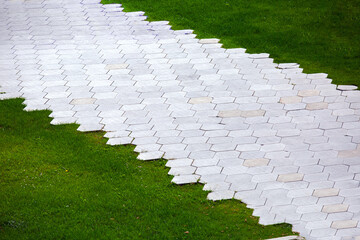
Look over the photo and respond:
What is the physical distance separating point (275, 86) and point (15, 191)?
5804 millimetres

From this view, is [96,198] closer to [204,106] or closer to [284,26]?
[204,106]

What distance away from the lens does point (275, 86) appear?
11555 mm

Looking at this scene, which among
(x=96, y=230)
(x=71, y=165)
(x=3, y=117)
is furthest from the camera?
(x=3, y=117)

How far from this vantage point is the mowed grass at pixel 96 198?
7355mm

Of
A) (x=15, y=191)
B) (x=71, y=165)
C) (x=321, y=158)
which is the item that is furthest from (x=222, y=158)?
(x=15, y=191)

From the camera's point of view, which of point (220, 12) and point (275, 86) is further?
point (220, 12)

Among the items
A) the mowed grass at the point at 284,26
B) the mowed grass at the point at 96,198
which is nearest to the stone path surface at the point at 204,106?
the mowed grass at the point at 96,198

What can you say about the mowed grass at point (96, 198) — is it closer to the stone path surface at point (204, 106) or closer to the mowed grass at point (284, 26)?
the stone path surface at point (204, 106)

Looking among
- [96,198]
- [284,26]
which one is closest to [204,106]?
[96,198]

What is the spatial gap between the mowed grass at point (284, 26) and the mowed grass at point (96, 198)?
5.13m

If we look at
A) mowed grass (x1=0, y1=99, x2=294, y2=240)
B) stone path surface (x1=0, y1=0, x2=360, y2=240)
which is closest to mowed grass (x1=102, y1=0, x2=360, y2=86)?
stone path surface (x1=0, y1=0, x2=360, y2=240)

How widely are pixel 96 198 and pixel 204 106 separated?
355 cm

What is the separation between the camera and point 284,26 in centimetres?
1426

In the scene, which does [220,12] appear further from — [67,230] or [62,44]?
[67,230]
